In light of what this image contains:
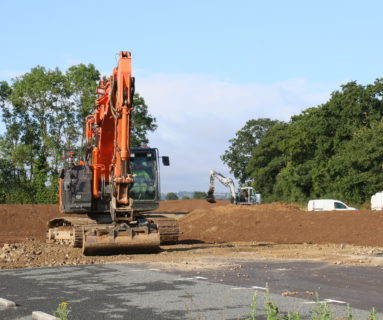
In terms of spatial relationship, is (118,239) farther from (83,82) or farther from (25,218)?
(83,82)

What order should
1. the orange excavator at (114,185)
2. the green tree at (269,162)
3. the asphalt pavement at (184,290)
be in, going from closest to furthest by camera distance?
1. the asphalt pavement at (184,290)
2. the orange excavator at (114,185)
3. the green tree at (269,162)

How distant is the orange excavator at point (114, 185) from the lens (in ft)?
63.9

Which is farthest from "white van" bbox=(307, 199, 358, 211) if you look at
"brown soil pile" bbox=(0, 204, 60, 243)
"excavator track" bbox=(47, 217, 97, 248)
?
"excavator track" bbox=(47, 217, 97, 248)

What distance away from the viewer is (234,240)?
28766mm

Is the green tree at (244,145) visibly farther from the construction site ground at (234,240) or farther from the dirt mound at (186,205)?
the construction site ground at (234,240)

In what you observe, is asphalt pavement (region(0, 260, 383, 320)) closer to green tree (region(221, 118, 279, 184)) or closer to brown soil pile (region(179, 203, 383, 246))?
brown soil pile (region(179, 203, 383, 246))

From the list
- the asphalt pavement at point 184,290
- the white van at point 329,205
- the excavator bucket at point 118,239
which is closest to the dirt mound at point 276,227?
the white van at point 329,205

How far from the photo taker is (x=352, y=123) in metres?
62.0

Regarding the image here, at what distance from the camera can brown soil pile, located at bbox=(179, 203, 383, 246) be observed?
27.4 m

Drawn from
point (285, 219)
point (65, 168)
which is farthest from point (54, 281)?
point (285, 219)

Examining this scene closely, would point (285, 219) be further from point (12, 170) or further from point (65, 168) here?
point (12, 170)

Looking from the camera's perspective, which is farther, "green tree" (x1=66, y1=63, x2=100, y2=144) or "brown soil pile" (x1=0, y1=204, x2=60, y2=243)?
"green tree" (x1=66, y1=63, x2=100, y2=144)

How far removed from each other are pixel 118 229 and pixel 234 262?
12.9ft

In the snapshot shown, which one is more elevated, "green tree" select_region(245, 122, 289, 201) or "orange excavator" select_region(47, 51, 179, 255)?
"green tree" select_region(245, 122, 289, 201)
